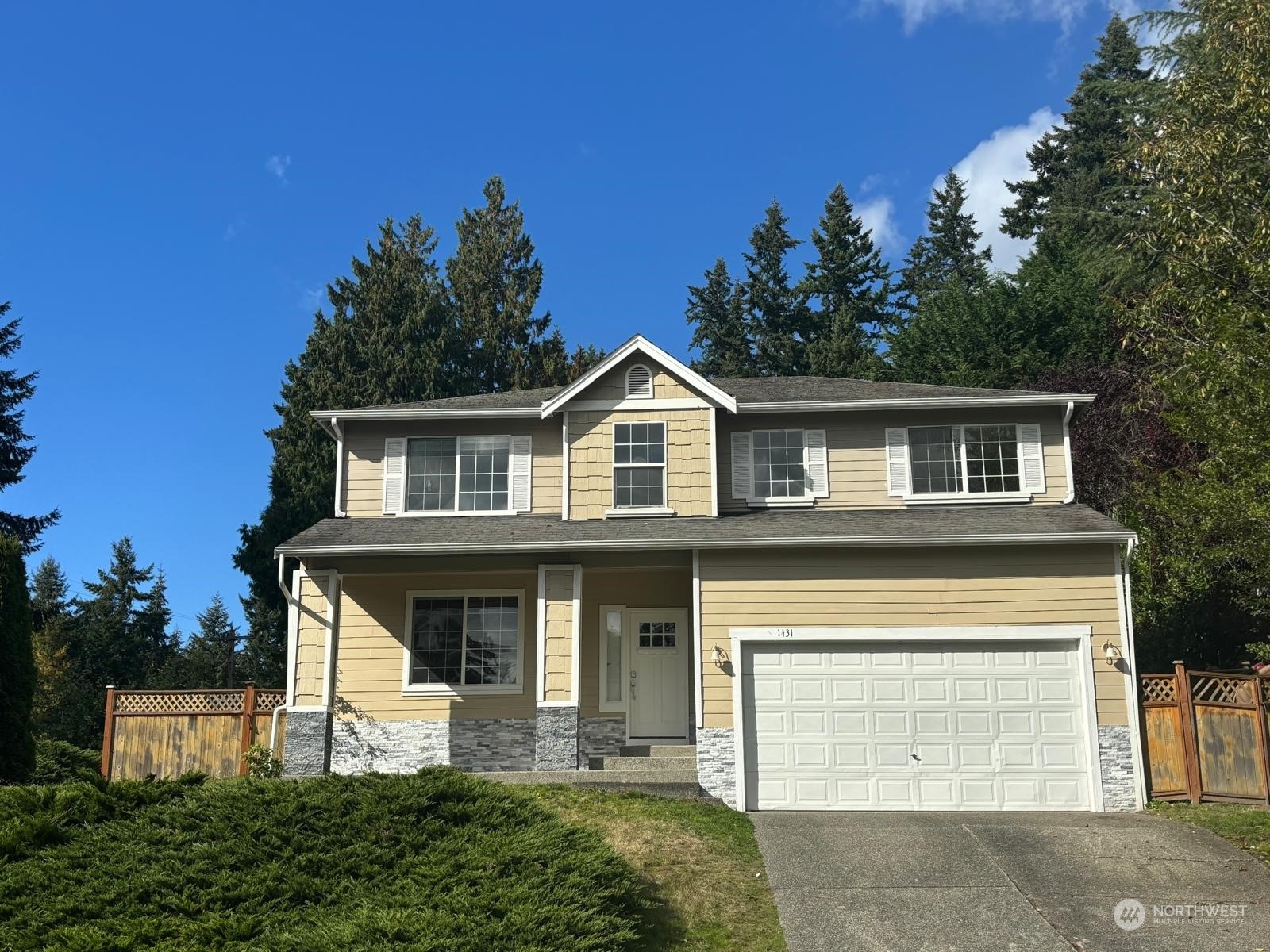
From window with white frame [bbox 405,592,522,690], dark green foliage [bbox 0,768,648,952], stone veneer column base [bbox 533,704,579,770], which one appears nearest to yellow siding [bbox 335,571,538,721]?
window with white frame [bbox 405,592,522,690]

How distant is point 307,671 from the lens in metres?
15.5

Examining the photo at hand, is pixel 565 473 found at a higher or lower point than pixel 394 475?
lower

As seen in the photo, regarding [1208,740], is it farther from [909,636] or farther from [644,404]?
[644,404]

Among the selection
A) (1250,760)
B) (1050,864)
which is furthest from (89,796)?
(1250,760)

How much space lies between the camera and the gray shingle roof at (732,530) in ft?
46.2

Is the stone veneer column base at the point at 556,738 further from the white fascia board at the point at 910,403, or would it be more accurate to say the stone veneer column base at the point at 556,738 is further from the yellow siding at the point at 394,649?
the white fascia board at the point at 910,403

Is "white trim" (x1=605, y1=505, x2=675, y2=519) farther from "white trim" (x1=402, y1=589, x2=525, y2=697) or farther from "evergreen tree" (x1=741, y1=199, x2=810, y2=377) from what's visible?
"evergreen tree" (x1=741, y1=199, x2=810, y2=377)

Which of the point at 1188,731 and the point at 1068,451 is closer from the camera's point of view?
the point at 1188,731

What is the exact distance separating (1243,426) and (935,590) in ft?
15.8

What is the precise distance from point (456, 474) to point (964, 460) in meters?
8.09

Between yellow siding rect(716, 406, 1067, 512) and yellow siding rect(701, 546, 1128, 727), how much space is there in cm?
233

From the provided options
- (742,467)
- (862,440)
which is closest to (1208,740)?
(862,440)

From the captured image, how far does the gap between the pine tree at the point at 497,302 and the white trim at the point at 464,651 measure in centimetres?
2062

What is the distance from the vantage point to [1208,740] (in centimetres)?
1358
